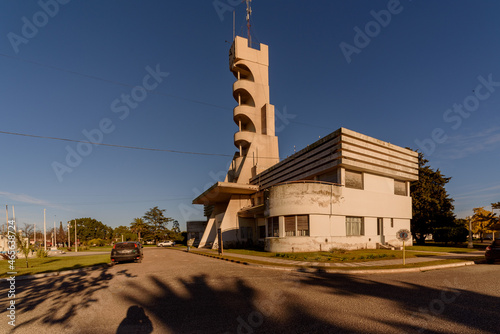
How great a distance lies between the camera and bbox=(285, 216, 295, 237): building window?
23891 millimetres

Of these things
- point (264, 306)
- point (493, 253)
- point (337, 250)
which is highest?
point (264, 306)

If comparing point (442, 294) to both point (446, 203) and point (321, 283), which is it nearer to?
point (321, 283)

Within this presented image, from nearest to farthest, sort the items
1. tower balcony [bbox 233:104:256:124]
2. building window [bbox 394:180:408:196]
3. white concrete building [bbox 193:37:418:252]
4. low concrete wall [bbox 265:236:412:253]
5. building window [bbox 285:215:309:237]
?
low concrete wall [bbox 265:236:412:253]
building window [bbox 285:215:309:237]
white concrete building [bbox 193:37:418:252]
building window [bbox 394:180:408:196]
tower balcony [bbox 233:104:256:124]

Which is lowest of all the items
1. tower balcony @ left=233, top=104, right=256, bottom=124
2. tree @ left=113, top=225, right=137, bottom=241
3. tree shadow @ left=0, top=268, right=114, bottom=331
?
tree @ left=113, top=225, right=137, bottom=241

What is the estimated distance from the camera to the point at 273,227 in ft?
85.0

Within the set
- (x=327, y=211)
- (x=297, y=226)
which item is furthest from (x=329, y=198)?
(x=297, y=226)

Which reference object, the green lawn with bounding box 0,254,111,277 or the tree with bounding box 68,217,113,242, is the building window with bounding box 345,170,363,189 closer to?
the green lawn with bounding box 0,254,111,277

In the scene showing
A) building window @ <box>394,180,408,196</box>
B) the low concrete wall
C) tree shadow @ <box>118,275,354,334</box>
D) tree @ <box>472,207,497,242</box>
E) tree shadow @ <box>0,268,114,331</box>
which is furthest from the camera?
tree @ <box>472,207,497,242</box>

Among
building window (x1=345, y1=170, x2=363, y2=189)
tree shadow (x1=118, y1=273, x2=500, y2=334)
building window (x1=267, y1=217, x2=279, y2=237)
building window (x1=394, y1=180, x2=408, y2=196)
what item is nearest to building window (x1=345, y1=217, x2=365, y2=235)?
building window (x1=345, y1=170, x2=363, y2=189)

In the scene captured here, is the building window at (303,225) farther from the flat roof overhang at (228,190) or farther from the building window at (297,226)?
the flat roof overhang at (228,190)

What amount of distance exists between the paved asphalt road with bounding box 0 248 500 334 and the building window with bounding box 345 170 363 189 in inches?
649

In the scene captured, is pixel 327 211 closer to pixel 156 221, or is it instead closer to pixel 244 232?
pixel 244 232

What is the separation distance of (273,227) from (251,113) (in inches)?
958

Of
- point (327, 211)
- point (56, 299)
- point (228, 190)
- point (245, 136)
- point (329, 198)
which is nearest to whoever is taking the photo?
point (56, 299)
